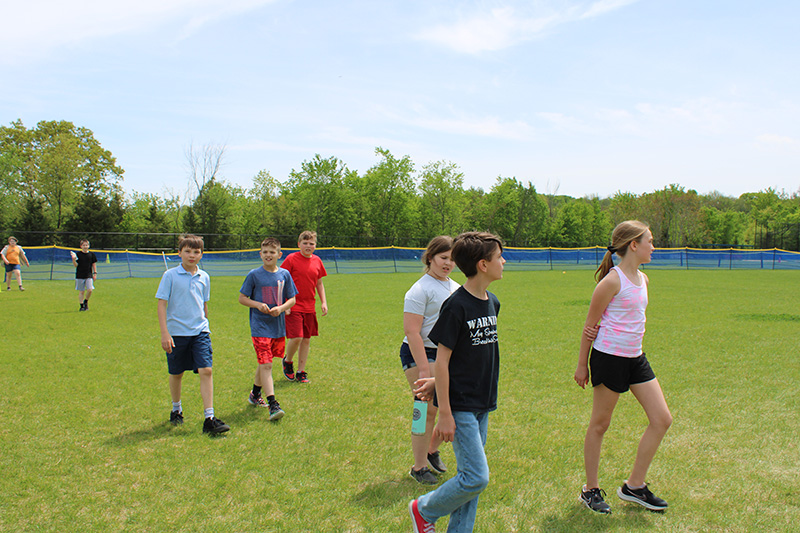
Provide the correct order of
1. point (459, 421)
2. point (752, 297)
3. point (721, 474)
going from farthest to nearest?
point (752, 297)
point (721, 474)
point (459, 421)

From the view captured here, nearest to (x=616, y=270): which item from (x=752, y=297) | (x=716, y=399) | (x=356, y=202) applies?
A: (x=716, y=399)

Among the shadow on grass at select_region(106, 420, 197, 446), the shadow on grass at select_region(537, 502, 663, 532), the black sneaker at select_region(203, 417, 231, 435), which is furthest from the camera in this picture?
the black sneaker at select_region(203, 417, 231, 435)

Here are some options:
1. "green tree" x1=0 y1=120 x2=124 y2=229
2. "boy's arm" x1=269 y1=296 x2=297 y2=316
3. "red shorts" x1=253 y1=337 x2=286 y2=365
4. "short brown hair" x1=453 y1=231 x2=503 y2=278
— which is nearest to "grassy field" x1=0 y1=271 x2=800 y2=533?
"red shorts" x1=253 y1=337 x2=286 y2=365

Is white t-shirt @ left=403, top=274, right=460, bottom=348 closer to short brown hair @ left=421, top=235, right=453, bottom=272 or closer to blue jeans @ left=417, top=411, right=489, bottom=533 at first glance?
short brown hair @ left=421, top=235, right=453, bottom=272

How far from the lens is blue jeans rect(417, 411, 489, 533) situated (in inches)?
108

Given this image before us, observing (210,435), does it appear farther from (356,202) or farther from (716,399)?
(356,202)

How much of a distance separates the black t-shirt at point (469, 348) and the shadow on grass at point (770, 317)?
465 inches

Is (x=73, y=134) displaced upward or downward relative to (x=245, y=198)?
upward

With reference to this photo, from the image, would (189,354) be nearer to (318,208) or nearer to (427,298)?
(427,298)

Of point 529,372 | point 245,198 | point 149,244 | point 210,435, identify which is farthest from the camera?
point 245,198

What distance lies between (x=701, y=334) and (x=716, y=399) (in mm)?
4738

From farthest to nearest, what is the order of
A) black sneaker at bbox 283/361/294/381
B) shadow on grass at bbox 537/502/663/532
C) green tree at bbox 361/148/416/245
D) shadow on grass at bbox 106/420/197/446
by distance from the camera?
green tree at bbox 361/148/416/245, black sneaker at bbox 283/361/294/381, shadow on grass at bbox 106/420/197/446, shadow on grass at bbox 537/502/663/532

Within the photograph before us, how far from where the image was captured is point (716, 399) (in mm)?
5938

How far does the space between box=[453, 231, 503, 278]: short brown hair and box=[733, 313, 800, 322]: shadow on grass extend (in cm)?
1186
